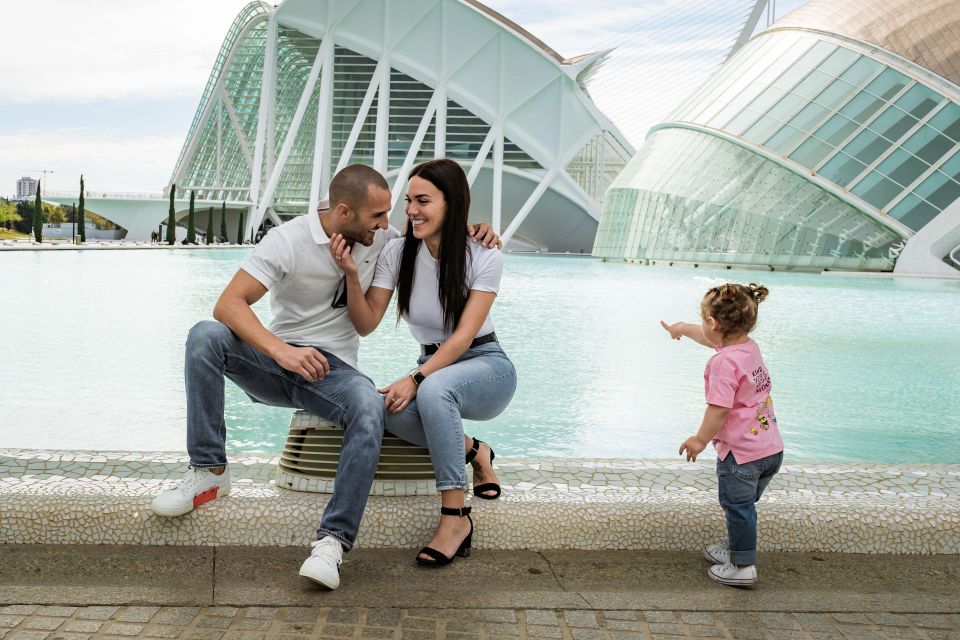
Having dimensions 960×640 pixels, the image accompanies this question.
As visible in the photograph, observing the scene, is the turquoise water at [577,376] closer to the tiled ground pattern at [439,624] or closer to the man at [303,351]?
the man at [303,351]

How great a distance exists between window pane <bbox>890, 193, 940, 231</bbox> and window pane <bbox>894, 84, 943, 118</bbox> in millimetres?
2228

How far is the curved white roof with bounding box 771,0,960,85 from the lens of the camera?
26.4 m

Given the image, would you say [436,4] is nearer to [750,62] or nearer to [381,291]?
[750,62]

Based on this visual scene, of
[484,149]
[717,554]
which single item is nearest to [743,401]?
[717,554]

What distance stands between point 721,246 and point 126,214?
1490 inches

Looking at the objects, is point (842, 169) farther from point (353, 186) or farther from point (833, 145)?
point (353, 186)

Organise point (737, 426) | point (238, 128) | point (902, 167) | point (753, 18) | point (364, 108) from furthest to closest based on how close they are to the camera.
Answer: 1. point (238, 128)
2. point (364, 108)
3. point (753, 18)
4. point (902, 167)
5. point (737, 426)

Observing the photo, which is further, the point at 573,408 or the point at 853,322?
the point at 853,322

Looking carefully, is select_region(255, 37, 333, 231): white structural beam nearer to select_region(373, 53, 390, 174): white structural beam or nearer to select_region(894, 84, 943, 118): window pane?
select_region(373, 53, 390, 174): white structural beam

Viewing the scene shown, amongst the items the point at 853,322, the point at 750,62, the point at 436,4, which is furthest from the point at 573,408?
the point at 436,4

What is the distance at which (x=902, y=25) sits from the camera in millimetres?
27391

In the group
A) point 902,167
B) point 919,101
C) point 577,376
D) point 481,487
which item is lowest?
point 577,376

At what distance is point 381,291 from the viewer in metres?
3.38

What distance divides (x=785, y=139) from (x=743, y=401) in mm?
25528
